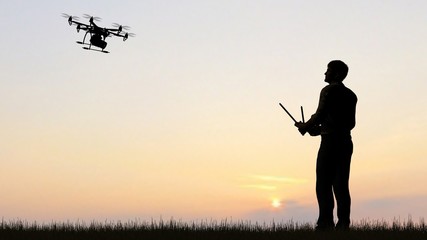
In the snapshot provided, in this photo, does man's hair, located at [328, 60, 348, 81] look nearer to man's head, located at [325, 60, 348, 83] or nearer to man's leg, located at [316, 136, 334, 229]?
man's head, located at [325, 60, 348, 83]

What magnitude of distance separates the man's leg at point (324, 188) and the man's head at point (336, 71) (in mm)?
951

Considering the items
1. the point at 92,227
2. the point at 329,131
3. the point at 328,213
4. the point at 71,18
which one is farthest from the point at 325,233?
the point at 71,18

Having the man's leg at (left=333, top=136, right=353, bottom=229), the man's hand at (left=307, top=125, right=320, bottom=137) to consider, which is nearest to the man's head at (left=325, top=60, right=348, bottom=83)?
the man's hand at (left=307, top=125, right=320, bottom=137)

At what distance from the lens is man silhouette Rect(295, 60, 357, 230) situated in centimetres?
1093

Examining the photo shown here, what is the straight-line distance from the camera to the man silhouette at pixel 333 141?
10.9 meters

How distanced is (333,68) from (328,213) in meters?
2.29

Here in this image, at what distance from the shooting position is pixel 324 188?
36.4ft

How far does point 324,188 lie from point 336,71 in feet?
6.08

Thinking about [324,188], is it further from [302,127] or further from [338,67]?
[338,67]

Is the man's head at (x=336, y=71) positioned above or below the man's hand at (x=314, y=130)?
above

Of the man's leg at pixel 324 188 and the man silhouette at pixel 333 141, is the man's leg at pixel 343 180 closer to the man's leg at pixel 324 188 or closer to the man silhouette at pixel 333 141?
the man silhouette at pixel 333 141

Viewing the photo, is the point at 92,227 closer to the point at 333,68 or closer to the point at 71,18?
the point at 333,68

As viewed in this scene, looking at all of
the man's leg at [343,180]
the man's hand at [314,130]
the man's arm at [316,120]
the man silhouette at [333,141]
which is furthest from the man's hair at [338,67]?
the man's leg at [343,180]

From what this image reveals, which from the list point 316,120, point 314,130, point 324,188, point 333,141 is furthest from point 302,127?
point 324,188
